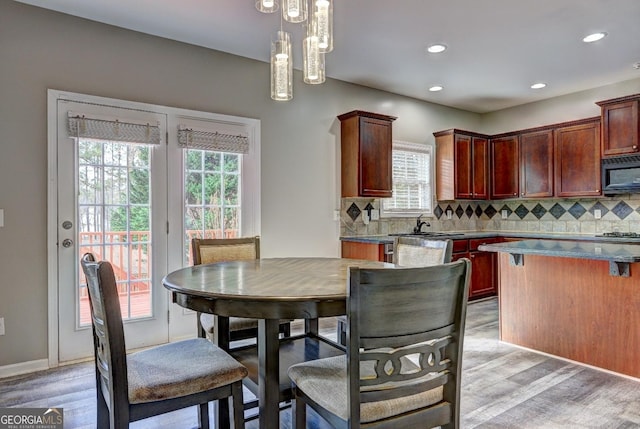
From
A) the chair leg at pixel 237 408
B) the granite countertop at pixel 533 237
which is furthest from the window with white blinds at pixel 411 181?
the chair leg at pixel 237 408

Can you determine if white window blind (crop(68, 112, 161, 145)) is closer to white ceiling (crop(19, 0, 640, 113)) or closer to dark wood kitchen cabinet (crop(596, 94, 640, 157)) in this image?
white ceiling (crop(19, 0, 640, 113))

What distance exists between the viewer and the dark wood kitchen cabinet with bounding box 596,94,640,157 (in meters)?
4.30

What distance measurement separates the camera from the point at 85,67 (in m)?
3.13

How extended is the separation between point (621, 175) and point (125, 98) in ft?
17.2

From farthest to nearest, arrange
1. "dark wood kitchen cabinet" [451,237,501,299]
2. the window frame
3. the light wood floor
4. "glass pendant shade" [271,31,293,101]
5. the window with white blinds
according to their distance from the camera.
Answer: the window with white blinds, the window frame, "dark wood kitchen cabinet" [451,237,501,299], "glass pendant shade" [271,31,293,101], the light wood floor

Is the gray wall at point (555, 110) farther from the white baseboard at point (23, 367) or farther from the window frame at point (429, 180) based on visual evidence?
the white baseboard at point (23, 367)

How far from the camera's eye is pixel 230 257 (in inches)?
110

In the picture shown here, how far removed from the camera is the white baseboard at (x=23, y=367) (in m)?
Result: 2.82

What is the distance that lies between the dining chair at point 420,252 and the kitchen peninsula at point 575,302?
3.54 feet

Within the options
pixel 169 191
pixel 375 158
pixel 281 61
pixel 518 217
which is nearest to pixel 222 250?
pixel 169 191

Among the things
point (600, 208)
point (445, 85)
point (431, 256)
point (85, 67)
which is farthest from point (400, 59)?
point (600, 208)

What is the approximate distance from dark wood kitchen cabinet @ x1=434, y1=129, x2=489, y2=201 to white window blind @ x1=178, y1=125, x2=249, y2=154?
294cm

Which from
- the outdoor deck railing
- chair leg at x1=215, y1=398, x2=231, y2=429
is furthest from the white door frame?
chair leg at x1=215, y1=398, x2=231, y2=429

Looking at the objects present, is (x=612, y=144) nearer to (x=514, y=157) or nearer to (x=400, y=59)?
(x=514, y=157)
